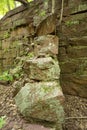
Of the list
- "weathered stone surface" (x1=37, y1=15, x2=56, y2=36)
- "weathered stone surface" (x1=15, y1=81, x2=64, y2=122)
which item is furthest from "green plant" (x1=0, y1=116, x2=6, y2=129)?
"weathered stone surface" (x1=37, y1=15, x2=56, y2=36)

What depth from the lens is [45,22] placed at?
423 centimetres

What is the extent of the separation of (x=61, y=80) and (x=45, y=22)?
1.62m

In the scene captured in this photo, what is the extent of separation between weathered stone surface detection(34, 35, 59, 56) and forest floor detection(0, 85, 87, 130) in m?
1.24

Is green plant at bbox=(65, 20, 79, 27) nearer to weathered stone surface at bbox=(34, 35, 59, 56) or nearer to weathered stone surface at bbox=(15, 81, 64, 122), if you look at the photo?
weathered stone surface at bbox=(34, 35, 59, 56)

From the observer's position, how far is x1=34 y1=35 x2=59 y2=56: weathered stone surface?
3.77m

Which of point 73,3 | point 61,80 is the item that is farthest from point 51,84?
point 73,3

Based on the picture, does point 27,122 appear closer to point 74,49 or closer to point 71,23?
point 74,49

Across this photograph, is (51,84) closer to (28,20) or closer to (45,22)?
(45,22)

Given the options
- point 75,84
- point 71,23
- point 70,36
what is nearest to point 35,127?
point 75,84

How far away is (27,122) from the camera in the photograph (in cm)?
275

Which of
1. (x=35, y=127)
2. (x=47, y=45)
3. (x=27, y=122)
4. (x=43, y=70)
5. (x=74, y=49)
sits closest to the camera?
(x=35, y=127)

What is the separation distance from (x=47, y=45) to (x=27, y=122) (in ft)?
6.27

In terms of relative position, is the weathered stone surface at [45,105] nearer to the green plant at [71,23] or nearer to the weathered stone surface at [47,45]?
the weathered stone surface at [47,45]

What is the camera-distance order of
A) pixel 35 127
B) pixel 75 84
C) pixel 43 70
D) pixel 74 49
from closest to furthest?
pixel 35 127 → pixel 43 70 → pixel 75 84 → pixel 74 49
